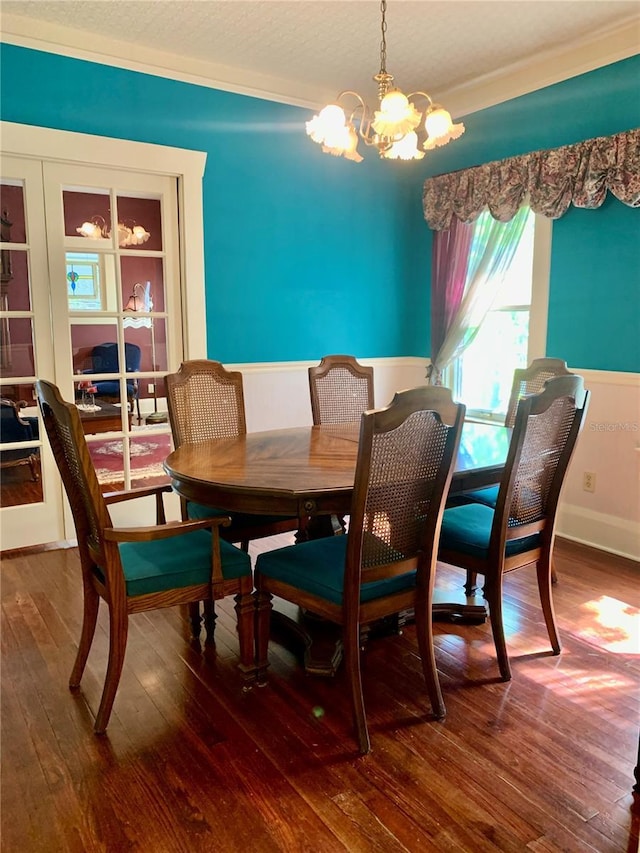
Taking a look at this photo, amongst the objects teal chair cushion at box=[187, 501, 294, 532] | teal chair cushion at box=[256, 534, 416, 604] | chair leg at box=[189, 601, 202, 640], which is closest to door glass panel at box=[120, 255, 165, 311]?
teal chair cushion at box=[187, 501, 294, 532]

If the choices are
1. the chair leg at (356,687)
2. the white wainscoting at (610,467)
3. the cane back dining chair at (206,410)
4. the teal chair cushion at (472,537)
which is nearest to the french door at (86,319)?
the cane back dining chair at (206,410)

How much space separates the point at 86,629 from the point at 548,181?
334 cm

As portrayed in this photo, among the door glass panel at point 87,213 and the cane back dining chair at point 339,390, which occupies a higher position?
the door glass panel at point 87,213

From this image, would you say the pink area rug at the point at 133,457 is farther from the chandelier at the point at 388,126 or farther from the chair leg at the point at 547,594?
the chair leg at the point at 547,594

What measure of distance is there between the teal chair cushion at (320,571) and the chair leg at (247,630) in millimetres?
114

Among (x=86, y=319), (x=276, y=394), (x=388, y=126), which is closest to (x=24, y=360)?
(x=86, y=319)

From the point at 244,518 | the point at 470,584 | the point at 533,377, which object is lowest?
the point at 470,584

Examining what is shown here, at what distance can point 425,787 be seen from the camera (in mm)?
1771

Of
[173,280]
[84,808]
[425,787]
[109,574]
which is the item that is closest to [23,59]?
[173,280]

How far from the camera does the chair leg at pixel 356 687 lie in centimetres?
192

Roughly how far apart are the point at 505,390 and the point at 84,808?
3.55m

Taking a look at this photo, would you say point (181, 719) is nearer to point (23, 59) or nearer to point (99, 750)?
point (99, 750)

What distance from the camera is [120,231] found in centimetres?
375

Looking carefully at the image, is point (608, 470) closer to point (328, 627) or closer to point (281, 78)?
point (328, 627)
